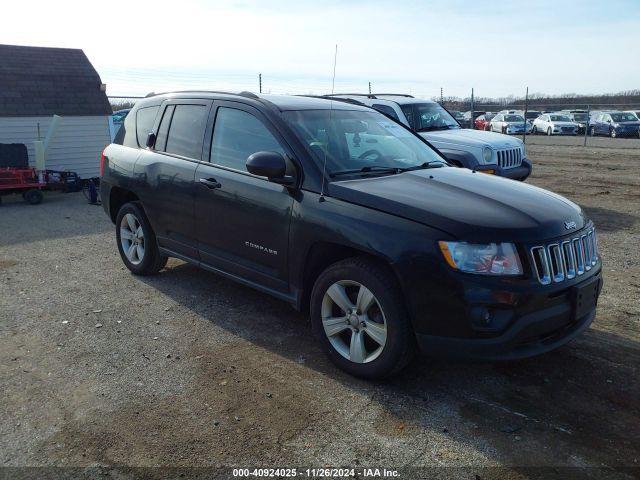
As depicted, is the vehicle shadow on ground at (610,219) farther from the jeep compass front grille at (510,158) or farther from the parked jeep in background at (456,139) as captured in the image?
the jeep compass front grille at (510,158)

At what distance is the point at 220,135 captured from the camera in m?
4.92

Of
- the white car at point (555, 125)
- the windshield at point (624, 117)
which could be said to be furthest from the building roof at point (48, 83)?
the white car at point (555, 125)

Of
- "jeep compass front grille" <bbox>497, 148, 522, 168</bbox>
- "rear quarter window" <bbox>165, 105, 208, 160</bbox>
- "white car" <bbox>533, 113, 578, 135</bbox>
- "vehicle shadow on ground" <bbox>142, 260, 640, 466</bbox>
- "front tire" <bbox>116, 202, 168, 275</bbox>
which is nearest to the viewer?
"vehicle shadow on ground" <bbox>142, 260, 640, 466</bbox>

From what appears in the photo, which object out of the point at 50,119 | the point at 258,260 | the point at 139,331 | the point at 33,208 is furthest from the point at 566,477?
the point at 50,119

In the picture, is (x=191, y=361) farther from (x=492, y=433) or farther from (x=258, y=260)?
(x=492, y=433)

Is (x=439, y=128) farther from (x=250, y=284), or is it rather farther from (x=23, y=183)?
(x=23, y=183)

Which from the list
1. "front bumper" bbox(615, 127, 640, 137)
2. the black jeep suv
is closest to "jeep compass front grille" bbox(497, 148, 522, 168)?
the black jeep suv

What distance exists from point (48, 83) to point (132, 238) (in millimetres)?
11607

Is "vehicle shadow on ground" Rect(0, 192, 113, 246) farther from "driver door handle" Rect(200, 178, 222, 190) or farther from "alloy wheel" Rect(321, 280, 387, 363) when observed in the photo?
"alloy wheel" Rect(321, 280, 387, 363)

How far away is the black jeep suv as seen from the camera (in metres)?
3.33

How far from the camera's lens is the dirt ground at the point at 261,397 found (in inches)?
120

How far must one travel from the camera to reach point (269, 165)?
13.2 feet

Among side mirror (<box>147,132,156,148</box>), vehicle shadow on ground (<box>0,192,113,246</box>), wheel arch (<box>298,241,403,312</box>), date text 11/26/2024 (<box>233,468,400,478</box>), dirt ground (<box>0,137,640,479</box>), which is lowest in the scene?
date text 11/26/2024 (<box>233,468,400,478</box>)

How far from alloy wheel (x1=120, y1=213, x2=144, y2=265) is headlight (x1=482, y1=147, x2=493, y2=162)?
5.58m
